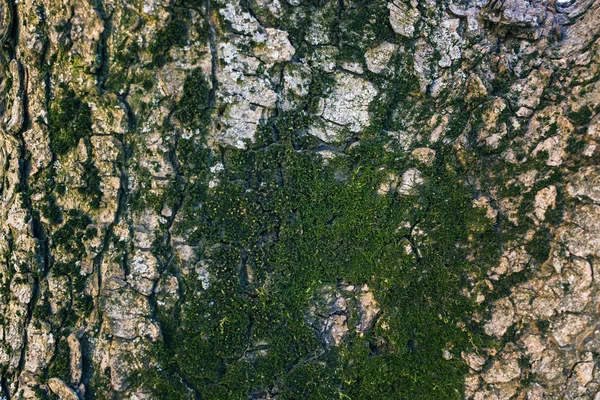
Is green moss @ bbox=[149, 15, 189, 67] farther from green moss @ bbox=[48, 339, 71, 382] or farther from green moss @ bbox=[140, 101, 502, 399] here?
green moss @ bbox=[48, 339, 71, 382]

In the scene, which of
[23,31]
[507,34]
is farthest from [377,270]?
[23,31]

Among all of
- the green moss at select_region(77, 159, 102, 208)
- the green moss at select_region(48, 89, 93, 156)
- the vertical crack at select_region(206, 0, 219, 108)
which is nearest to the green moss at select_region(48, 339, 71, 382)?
the green moss at select_region(77, 159, 102, 208)

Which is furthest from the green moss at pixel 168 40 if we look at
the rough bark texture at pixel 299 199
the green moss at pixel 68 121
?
the green moss at pixel 68 121

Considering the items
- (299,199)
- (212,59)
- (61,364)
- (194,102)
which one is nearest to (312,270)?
(299,199)

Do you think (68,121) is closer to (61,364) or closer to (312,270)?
(61,364)

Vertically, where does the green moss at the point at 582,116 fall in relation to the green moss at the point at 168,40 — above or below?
below

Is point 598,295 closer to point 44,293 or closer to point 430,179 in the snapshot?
point 430,179

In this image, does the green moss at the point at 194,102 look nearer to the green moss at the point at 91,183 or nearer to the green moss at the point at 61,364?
the green moss at the point at 91,183

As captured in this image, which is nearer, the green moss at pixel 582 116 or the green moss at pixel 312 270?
the green moss at pixel 582 116
